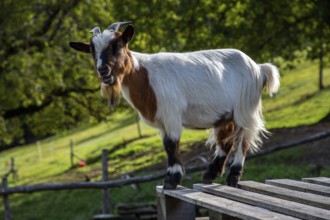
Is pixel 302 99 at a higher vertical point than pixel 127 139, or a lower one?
higher

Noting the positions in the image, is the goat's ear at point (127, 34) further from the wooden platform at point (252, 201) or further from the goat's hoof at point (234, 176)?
the goat's hoof at point (234, 176)

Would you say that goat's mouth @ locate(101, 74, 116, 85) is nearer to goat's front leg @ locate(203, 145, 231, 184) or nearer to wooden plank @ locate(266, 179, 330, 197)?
goat's front leg @ locate(203, 145, 231, 184)

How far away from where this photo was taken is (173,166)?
6.36 metres

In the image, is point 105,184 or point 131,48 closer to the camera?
point 105,184

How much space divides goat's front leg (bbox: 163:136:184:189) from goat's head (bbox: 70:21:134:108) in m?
0.64

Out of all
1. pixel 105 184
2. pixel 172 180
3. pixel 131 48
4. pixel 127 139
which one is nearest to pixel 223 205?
pixel 172 180

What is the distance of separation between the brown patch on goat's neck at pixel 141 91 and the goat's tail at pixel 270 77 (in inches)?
47.0

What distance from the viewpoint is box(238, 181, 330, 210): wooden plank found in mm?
5272

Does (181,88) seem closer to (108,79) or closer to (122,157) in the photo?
(108,79)

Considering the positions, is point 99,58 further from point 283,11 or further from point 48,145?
point 48,145

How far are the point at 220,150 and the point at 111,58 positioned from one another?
1.56 m

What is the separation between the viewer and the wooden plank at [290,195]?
17.3 feet

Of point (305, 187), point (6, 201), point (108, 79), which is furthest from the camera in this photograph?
point (6, 201)

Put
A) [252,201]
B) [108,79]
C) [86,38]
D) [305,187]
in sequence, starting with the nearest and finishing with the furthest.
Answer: [252,201] → [108,79] → [305,187] → [86,38]
